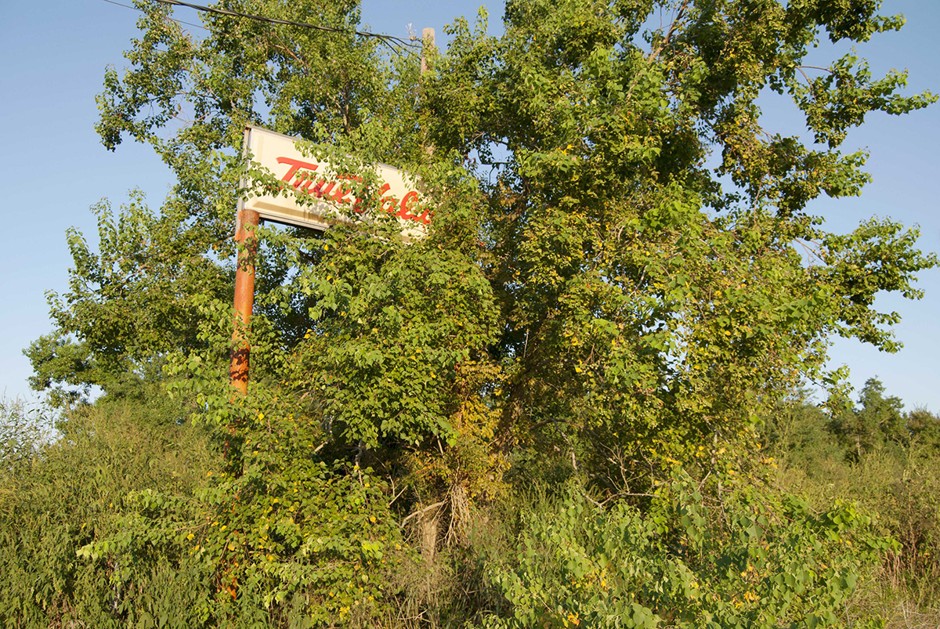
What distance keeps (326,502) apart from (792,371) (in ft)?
16.3

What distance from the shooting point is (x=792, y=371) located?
287 inches

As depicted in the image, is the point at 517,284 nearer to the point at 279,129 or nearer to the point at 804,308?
the point at 804,308

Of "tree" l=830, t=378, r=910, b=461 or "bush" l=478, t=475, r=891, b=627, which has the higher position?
"tree" l=830, t=378, r=910, b=461

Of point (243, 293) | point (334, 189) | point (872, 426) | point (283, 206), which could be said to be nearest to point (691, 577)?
point (243, 293)

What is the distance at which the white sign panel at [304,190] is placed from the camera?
7711 millimetres

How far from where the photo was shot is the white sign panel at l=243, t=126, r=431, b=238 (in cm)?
771

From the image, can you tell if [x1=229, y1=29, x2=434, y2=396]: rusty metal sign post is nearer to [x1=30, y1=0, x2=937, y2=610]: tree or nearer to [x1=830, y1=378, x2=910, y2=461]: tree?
[x1=30, y1=0, x2=937, y2=610]: tree

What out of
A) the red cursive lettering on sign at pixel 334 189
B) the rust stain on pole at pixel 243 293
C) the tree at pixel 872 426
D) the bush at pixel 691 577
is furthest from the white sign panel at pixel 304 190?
the tree at pixel 872 426

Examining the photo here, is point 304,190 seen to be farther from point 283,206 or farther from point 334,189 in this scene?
point 334,189

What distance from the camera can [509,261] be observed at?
371 inches

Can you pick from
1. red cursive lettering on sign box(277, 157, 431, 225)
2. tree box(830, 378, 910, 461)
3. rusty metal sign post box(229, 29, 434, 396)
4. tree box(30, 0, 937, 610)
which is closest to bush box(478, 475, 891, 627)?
tree box(30, 0, 937, 610)

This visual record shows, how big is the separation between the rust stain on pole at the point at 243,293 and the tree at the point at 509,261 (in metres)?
0.17

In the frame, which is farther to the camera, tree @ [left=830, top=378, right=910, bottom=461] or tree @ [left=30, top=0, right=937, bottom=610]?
tree @ [left=830, top=378, right=910, bottom=461]

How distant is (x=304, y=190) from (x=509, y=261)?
303 centimetres
